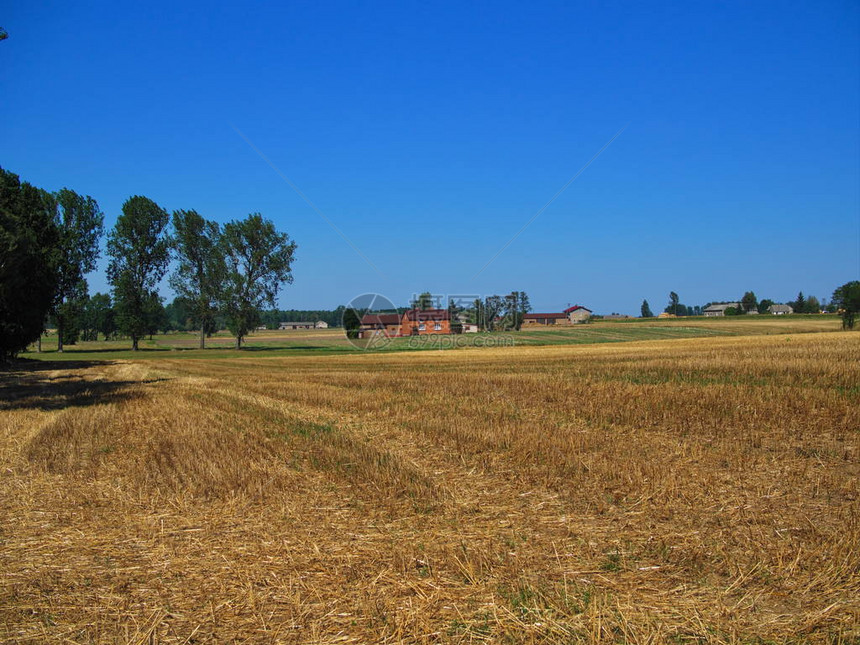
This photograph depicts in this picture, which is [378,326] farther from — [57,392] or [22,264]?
→ [57,392]

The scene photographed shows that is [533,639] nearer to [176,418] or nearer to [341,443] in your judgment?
[341,443]

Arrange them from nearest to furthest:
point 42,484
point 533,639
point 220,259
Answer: point 533,639
point 42,484
point 220,259

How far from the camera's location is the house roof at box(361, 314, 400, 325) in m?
76.0

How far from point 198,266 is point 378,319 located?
94.4ft

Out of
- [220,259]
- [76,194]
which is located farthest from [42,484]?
[76,194]

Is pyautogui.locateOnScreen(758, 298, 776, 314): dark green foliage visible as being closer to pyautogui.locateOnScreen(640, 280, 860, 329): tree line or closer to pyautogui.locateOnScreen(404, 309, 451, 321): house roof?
pyautogui.locateOnScreen(640, 280, 860, 329): tree line

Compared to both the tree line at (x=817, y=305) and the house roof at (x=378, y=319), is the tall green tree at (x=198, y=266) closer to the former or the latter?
the house roof at (x=378, y=319)

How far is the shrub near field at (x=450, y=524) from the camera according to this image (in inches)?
142

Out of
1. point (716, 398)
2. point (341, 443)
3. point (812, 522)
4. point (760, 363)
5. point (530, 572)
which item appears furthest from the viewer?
point (760, 363)

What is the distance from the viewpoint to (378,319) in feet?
278

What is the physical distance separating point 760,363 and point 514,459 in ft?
38.1

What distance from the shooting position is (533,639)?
10.9 feet

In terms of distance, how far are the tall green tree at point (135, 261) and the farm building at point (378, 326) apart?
27.6 metres

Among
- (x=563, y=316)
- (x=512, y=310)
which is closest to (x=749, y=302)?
(x=563, y=316)
